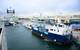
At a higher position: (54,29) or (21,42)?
(54,29)

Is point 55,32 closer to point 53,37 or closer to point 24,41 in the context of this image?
point 53,37

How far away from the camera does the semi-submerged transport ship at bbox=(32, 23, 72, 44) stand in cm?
334

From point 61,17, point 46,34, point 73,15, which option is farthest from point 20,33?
point 73,15

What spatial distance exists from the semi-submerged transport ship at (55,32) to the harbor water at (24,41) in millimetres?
95

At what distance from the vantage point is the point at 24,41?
3.24 m

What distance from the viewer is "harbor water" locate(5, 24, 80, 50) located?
319 cm

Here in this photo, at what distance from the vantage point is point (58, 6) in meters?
3.35

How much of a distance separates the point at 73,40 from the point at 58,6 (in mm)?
711

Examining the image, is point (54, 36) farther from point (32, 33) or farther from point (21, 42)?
point (21, 42)

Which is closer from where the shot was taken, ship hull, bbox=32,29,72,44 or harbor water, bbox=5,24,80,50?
harbor water, bbox=5,24,80,50

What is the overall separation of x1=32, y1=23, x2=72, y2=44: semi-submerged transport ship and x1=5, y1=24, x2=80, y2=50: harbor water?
95 mm

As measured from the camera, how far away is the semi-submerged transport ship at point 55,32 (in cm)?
334

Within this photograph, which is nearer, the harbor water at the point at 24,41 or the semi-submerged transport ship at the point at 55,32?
the harbor water at the point at 24,41

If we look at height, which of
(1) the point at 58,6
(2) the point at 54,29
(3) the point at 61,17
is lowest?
(2) the point at 54,29
